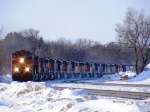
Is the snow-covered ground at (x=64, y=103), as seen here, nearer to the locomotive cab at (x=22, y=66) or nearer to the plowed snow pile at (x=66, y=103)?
the plowed snow pile at (x=66, y=103)

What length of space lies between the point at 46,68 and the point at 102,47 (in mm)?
62902

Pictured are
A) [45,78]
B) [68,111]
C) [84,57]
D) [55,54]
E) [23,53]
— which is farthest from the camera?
[84,57]

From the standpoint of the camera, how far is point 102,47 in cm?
9669

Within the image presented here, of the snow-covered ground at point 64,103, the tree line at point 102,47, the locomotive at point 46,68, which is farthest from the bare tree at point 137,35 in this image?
the snow-covered ground at point 64,103

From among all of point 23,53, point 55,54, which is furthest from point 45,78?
point 55,54

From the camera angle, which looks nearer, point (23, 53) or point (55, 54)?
point (23, 53)

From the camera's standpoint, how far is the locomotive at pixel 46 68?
29.7 metres

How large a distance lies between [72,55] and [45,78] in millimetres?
52998

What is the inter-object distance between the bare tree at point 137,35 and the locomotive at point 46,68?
10870 mm

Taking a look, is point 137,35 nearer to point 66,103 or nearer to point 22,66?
point 22,66

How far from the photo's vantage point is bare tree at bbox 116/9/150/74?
125ft

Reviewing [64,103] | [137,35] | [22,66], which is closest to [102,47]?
[137,35]

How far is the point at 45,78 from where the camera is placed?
35156 millimetres

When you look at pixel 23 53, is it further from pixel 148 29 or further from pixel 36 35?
pixel 36 35
